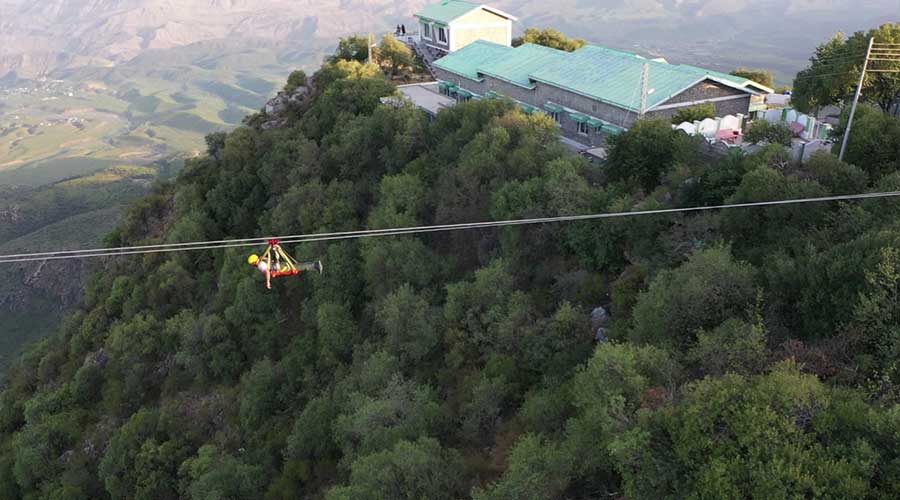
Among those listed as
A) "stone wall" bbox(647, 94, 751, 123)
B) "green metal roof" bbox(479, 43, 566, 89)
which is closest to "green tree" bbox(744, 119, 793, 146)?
"stone wall" bbox(647, 94, 751, 123)

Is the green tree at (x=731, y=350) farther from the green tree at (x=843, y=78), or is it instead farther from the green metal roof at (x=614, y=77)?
the green tree at (x=843, y=78)

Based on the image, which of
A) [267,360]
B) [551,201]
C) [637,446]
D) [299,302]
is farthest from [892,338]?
[299,302]

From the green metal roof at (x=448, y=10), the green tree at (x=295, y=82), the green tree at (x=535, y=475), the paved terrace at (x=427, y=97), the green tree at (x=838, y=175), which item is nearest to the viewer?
the green tree at (x=535, y=475)

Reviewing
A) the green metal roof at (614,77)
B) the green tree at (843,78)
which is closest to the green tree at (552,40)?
the green metal roof at (614,77)

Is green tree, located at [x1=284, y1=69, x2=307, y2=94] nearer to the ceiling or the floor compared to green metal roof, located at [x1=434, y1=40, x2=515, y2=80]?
nearer to the floor

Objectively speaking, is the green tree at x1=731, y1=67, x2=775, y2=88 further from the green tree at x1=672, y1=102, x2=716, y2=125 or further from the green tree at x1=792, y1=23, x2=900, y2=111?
the green tree at x1=672, y1=102, x2=716, y2=125

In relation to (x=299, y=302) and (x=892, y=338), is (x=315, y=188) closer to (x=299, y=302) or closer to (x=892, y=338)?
(x=299, y=302)
